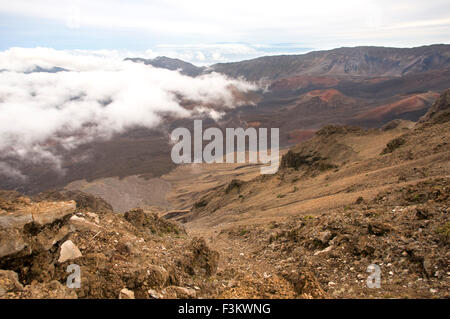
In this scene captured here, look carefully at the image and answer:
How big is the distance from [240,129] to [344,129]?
2895 inches

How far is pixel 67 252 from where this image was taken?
189 inches

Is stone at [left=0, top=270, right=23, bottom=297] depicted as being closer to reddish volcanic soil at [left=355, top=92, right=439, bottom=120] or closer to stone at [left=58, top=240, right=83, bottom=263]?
stone at [left=58, top=240, right=83, bottom=263]

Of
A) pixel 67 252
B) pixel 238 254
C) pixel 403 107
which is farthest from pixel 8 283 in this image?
pixel 403 107

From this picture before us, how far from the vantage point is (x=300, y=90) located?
148750mm

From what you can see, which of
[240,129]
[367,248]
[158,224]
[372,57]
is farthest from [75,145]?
[372,57]

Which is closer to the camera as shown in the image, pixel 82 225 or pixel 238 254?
pixel 82 225

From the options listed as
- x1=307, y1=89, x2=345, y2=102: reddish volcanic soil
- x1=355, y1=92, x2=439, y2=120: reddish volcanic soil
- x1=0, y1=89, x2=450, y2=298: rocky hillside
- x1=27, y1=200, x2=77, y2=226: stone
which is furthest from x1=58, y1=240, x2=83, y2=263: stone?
x1=307, y1=89, x2=345, y2=102: reddish volcanic soil

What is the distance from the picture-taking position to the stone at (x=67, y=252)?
4.71 metres

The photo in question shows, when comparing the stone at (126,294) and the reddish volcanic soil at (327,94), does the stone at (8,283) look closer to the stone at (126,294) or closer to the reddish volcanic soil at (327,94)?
the stone at (126,294)

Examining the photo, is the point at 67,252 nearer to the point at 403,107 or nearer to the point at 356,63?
the point at 403,107

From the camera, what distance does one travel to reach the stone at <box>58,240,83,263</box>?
4.71 meters

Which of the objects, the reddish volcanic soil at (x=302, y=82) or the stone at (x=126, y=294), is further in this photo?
the reddish volcanic soil at (x=302, y=82)

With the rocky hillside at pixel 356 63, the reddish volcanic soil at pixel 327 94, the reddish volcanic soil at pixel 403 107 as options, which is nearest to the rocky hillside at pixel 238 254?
the reddish volcanic soil at pixel 403 107
